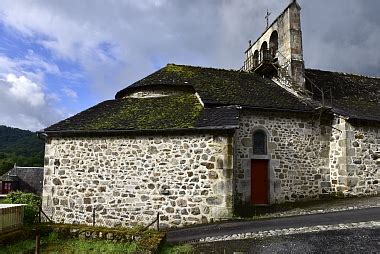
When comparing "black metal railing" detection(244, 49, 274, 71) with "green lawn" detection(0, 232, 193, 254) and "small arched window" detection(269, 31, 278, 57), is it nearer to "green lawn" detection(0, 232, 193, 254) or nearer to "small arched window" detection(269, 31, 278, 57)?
"small arched window" detection(269, 31, 278, 57)

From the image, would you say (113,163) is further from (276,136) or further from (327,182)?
(327,182)

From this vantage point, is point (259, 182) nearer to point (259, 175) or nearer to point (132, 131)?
point (259, 175)

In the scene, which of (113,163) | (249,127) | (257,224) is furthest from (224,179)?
(113,163)

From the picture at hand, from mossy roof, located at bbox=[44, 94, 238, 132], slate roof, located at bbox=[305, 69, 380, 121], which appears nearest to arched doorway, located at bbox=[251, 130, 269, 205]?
mossy roof, located at bbox=[44, 94, 238, 132]

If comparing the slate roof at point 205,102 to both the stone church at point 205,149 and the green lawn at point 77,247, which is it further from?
the green lawn at point 77,247

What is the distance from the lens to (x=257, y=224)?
9.70 metres

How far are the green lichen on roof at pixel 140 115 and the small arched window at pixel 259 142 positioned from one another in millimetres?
2565

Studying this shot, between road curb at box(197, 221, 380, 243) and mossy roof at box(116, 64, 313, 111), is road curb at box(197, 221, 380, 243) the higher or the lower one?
the lower one

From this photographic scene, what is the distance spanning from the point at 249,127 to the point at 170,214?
4652mm

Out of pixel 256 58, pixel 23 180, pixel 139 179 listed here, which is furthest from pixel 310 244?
pixel 23 180

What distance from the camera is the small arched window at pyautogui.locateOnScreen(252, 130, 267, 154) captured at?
1367cm

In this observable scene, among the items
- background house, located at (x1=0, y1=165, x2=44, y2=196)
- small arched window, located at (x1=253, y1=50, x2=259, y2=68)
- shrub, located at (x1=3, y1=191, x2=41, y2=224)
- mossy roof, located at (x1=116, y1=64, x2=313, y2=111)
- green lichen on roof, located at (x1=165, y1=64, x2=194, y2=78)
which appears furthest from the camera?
background house, located at (x1=0, y1=165, x2=44, y2=196)

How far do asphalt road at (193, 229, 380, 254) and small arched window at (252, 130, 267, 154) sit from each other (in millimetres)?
5782

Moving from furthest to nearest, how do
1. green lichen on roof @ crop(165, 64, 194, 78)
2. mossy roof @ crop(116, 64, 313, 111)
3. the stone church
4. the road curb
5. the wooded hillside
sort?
1. the wooded hillside
2. green lichen on roof @ crop(165, 64, 194, 78)
3. mossy roof @ crop(116, 64, 313, 111)
4. the stone church
5. the road curb
